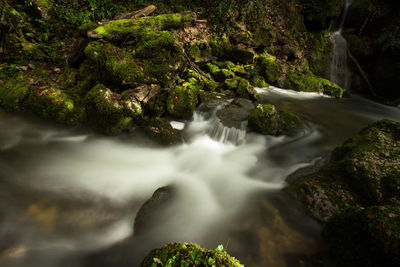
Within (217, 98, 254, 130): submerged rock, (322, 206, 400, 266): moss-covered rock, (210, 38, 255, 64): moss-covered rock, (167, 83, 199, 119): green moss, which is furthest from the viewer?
(210, 38, 255, 64): moss-covered rock

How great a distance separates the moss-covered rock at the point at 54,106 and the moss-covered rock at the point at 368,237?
607 cm

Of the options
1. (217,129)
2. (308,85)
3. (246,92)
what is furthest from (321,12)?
(217,129)

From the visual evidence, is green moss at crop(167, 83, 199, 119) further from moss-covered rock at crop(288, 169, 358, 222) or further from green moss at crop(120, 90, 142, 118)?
moss-covered rock at crop(288, 169, 358, 222)

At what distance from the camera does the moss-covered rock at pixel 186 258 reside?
3.92 ft

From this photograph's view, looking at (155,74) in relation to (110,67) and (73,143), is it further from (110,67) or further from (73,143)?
(73,143)

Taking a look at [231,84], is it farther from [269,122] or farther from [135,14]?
[135,14]

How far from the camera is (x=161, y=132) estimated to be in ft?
16.3

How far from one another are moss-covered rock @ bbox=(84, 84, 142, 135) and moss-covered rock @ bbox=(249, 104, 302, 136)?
11.4 ft

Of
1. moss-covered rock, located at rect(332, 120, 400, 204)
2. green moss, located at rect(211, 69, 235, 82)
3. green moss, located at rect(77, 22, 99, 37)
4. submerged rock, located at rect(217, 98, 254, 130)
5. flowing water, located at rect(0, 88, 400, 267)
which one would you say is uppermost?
green moss, located at rect(77, 22, 99, 37)

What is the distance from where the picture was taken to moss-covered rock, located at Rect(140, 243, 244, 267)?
3.92ft

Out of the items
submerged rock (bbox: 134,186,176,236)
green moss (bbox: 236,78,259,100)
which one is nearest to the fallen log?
green moss (bbox: 236,78,259,100)

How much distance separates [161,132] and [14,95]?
4.25 metres

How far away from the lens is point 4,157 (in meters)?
3.82

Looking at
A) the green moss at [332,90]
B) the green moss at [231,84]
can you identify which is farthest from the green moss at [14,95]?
the green moss at [332,90]
